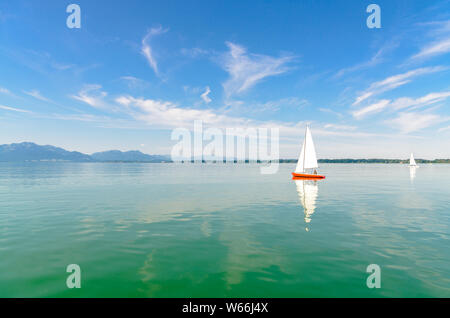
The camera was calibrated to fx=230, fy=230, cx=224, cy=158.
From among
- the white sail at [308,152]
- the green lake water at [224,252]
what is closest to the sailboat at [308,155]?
the white sail at [308,152]

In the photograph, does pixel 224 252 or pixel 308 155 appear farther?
pixel 308 155

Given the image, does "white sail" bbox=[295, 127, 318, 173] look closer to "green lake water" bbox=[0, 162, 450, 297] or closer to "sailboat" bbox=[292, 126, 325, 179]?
"sailboat" bbox=[292, 126, 325, 179]

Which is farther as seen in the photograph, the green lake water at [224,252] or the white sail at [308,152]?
the white sail at [308,152]

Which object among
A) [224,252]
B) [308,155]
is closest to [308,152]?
[308,155]

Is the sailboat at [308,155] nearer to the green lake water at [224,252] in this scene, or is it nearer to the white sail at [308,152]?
the white sail at [308,152]

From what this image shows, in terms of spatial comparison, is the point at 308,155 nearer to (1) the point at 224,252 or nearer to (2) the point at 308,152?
(2) the point at 308,152

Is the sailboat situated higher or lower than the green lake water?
higher

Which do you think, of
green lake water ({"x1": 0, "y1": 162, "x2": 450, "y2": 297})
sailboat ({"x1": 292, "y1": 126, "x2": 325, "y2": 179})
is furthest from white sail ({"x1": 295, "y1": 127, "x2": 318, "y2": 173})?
green lake water ({"x1": 0, "y1": 162, "x2": 450, "y2": 297})

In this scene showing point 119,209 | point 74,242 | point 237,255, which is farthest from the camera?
point 119,209

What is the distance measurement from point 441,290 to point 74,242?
23.1 meters

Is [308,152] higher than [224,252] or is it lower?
higher
